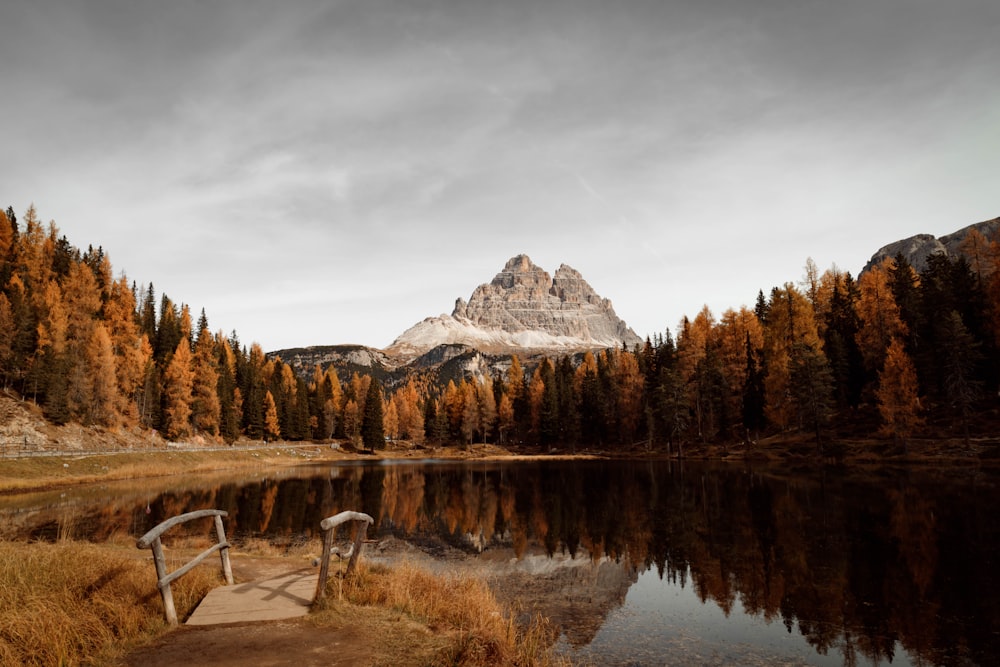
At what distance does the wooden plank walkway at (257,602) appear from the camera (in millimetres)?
11523

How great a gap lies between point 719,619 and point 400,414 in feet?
458

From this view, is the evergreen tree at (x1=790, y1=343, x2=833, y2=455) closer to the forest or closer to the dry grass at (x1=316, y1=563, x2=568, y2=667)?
the forest

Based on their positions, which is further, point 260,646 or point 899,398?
point 899,398

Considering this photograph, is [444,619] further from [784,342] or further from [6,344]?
[6,344]

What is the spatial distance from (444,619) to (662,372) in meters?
85.3

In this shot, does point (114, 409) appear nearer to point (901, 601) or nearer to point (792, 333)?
point (901, 601)

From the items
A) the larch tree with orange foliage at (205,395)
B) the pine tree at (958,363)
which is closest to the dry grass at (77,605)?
the pine tree at (958,363)

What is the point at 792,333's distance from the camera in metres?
75.9

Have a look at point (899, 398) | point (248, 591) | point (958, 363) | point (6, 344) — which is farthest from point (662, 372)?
point (6, 344)

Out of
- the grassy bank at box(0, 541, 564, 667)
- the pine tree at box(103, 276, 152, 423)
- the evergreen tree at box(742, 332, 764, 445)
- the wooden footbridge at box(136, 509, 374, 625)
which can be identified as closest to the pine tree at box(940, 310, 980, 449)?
the evergreen tree at box(742, 332, 764, 445)

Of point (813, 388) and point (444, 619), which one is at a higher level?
point (813, 388)

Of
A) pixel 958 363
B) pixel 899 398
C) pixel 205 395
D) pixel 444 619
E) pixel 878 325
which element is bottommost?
pixel 444 619

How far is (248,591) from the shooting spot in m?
13.5

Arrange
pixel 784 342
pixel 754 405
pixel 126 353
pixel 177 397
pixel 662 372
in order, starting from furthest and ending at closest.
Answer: pixel 662 372 < pixel 177 397 < pixel 126 353 < pixel 754 405 < pixel 784 342
